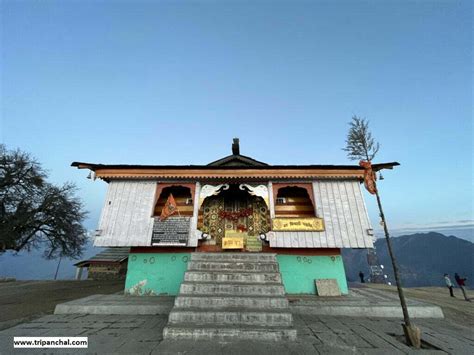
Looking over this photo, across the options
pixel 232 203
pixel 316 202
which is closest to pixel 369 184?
pixel 316 202

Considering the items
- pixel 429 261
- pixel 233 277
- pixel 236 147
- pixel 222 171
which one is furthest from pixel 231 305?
pixel 429 261

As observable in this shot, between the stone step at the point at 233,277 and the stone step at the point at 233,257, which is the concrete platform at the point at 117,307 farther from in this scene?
the stone step at the point at 233,257

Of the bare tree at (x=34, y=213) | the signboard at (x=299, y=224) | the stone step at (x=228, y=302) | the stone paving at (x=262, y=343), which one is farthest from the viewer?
the bare tree at (x=34, y=213)

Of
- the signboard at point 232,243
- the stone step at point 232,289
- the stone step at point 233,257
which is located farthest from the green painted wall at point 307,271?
the stone step at point 232,289

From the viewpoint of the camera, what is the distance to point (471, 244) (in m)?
172

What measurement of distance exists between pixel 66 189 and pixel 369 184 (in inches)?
1175

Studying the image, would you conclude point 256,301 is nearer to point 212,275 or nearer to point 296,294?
point 212,275

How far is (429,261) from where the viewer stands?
173 metres

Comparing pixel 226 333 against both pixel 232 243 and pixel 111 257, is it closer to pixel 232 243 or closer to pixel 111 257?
pixel 232 243

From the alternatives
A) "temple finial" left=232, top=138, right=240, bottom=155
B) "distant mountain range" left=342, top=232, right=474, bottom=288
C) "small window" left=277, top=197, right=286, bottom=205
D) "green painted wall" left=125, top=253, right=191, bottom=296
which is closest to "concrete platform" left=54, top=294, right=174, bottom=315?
"green painted wall" left=125, top=253, right=191, bottom=296

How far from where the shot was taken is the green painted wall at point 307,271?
888 cm

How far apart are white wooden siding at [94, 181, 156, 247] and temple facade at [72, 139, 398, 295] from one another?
0.04 metres

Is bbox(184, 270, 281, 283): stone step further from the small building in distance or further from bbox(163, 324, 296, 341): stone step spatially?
the small building in distance

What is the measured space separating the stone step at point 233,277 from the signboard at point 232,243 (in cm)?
286
